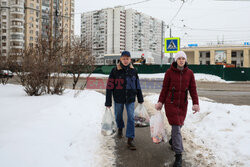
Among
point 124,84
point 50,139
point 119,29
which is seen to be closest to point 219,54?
point 119,29

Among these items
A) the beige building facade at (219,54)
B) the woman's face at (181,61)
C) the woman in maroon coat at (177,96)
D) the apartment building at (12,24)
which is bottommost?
the woman in maroon coat at (177,96)

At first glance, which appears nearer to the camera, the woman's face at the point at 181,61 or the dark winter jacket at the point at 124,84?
the woman's face at the point at 181,61

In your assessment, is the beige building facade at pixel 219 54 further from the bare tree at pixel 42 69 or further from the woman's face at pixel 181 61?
the woman's face at pixel 181 61

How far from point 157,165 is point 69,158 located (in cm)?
131

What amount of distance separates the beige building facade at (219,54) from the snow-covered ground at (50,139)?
6381 centimetres

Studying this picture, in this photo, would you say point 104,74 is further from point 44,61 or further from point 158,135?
point 158,135

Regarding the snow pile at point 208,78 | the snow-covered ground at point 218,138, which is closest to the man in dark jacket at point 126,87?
the snow-covered ground at point 218,138

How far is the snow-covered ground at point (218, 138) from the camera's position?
3283 mm

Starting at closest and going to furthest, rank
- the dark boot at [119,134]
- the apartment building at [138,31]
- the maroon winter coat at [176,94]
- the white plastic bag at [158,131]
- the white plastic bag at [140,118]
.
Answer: the maroon winter coat at [176,94]
the white plastic bag at [158,131]
the white plastic bag at [140,118]
the dark boot at [119,134]
the apartment building at [138,31]

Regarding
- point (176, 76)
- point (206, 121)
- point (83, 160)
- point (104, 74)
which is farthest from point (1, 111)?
point (104, 74)

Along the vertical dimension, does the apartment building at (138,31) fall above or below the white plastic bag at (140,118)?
above

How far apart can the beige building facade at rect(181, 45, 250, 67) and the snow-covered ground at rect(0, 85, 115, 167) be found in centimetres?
6381

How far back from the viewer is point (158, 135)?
11.1 ft

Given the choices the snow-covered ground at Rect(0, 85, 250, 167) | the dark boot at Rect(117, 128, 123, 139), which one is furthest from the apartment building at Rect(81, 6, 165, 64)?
the dark boot at Rect(117, 128, 123, 139)
